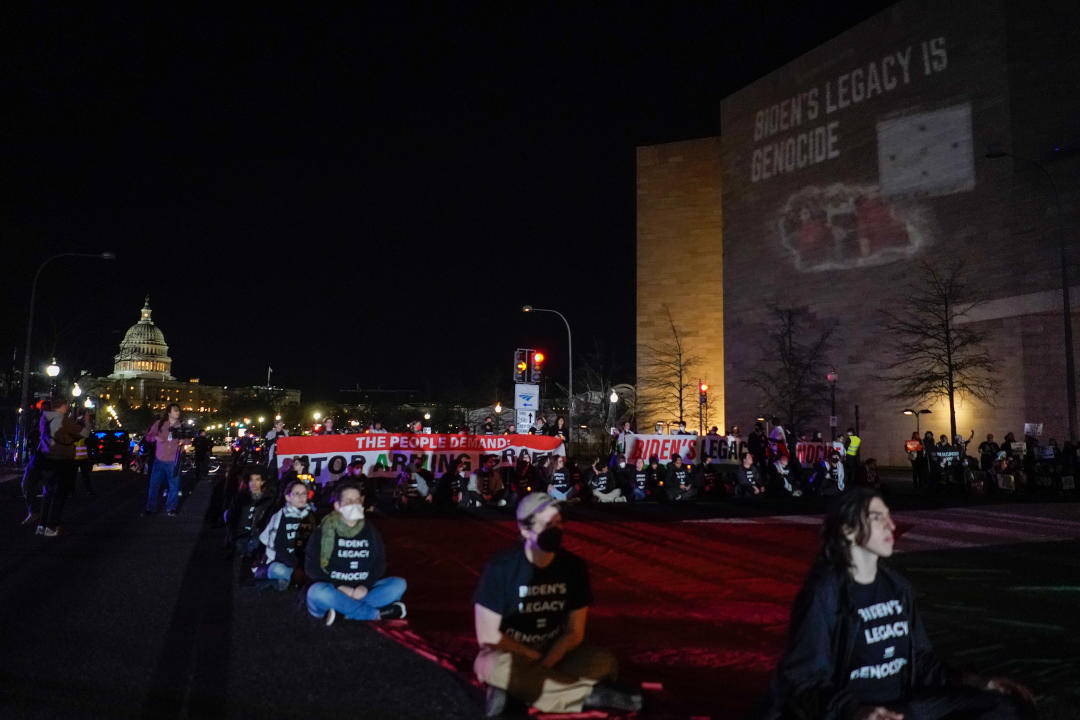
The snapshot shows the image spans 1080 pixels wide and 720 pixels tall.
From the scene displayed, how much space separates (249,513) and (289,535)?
172 cm

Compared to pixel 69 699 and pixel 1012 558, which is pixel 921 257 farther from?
pixel 69 699

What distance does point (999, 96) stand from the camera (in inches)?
1415

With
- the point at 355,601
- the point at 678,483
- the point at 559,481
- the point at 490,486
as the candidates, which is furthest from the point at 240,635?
the point at 678,483

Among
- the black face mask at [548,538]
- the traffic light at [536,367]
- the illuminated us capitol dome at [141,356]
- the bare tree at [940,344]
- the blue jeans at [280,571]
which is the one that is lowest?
the blue jeans at [280,571]

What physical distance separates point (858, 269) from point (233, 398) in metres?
146

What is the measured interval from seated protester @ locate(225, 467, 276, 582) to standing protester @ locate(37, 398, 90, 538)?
3.27 metres

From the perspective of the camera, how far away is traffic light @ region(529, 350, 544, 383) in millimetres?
23828

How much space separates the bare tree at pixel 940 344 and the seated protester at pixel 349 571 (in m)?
32.8

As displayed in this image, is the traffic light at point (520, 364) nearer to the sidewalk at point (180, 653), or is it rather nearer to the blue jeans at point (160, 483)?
the blue jeans at point (160, 483)

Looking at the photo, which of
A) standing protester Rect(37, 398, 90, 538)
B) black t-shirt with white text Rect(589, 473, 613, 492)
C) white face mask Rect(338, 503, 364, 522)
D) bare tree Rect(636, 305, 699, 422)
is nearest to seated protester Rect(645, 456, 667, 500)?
black t-shirt with white text Rect(589, 473, 613, 492)

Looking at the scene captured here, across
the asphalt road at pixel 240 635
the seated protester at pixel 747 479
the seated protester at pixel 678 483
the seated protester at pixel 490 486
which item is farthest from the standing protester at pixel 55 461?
the seated protester at pixel 747 479

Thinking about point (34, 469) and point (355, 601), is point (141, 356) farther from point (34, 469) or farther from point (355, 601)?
point (355, 601)

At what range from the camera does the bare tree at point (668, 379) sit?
53.8 meters

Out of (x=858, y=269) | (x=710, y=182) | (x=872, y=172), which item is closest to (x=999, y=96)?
(x=872, y=172)
